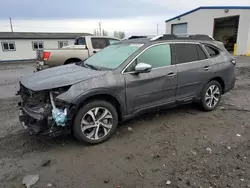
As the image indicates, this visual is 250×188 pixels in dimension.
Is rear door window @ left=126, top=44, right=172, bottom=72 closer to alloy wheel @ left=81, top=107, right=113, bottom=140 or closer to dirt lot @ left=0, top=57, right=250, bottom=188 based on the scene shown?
alloy wheel @ left=81, top=107, right=113, bottom=140

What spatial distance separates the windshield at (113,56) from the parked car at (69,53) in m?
3.78

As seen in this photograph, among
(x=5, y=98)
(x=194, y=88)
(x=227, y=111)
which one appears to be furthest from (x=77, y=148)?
(x=5, y=98)

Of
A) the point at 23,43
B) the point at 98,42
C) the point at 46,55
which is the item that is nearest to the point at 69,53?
the point at 46,55

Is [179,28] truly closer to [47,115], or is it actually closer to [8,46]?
[8,46]

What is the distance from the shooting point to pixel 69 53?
8.08 metres

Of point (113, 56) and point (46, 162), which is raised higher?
point (113, 56)

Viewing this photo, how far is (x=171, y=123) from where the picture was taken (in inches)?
166

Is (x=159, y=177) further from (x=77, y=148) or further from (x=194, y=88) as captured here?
(x=194, y=88)

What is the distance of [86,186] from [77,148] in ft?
3.00

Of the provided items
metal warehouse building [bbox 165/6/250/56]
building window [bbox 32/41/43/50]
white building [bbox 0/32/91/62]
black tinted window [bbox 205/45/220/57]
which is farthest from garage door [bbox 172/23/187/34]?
black tinted window [bbox 205/45/220/57]

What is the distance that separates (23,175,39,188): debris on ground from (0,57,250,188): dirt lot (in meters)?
0.07

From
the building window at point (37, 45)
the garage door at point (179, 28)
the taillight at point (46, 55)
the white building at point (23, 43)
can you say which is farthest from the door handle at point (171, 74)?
the building window at point (37, 45)

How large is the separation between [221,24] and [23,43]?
24147mm

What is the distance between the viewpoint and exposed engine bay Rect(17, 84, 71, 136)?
9.86 feet
